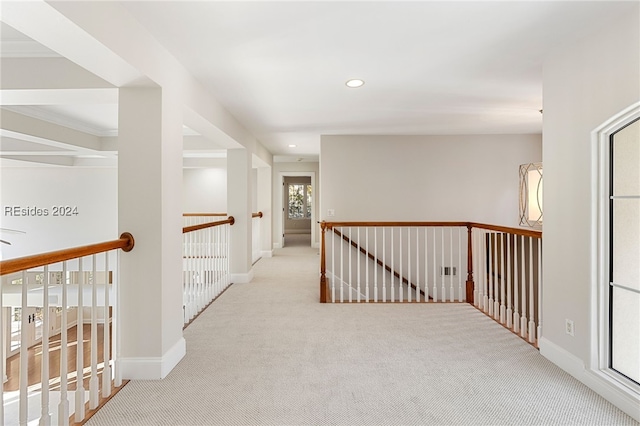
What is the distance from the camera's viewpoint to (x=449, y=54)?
9.02 ft

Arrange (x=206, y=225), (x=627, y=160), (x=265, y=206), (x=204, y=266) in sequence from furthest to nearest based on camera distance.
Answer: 1. (x=265, y=206)
2. (x=204, y=266)
3. (x=206, y=225)
4. (x=627, y=160)

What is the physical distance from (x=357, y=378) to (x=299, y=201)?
12676 millimetres

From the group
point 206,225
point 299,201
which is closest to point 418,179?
point 206,225

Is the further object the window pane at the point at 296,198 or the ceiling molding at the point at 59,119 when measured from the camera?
the window pane at the point at 296,198

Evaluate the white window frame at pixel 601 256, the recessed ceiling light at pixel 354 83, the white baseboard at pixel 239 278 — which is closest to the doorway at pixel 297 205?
the white baseboard at pixel 239 278

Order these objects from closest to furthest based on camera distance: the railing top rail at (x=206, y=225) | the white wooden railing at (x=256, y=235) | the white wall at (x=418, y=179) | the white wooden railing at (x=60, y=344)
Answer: the white wooden railing at (x=60, y=344) → the railing top rail at (x=206, y=225) → the white wall at (x=418, y=179) → the white wooden railing at (x=256, y=235)

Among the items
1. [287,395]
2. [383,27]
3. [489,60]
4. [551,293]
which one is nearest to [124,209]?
[287,395]

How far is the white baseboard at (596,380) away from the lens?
204cm

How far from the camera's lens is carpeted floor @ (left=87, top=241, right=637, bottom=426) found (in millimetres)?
2061

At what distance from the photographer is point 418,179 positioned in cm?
623

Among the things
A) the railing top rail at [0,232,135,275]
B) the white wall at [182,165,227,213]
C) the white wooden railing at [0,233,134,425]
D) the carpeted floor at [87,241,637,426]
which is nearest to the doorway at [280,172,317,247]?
the white wall at [182,165,227,213]

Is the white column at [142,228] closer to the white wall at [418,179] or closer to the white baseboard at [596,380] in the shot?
the white baseboard at [596,380]

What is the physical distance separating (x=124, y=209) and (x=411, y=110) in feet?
10.8

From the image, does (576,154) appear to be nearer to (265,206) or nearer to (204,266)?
(204,266)
